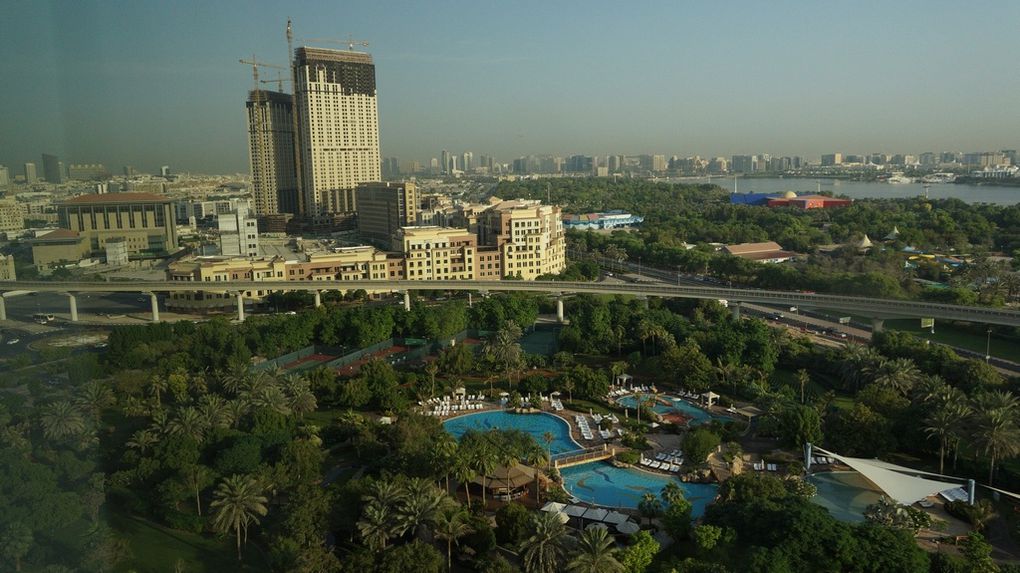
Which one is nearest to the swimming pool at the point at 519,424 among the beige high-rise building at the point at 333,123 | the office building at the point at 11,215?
the office building at the point at 11,215

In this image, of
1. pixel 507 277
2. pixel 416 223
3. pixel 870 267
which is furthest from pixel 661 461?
pixel 416 223

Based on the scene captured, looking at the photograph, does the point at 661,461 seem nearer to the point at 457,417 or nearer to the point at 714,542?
the point at 714,542

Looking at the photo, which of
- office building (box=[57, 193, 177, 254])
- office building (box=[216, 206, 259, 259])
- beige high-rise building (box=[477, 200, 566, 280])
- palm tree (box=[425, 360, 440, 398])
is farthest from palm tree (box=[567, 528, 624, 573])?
office building (box=[57, 193, 177, 254])

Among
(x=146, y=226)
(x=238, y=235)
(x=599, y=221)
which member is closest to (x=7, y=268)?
(x=238, y=235)

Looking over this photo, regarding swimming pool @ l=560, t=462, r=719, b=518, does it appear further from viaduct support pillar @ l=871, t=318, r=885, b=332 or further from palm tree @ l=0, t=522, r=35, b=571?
viaduct support pillar @ l=871, t=318, r=885, b=332

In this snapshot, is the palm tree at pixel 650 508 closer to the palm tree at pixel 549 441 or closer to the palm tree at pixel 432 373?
the palm tree at pixel 549 441

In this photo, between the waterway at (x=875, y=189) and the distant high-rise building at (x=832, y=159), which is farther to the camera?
the distant high-rise building at (x=832, y=159)
